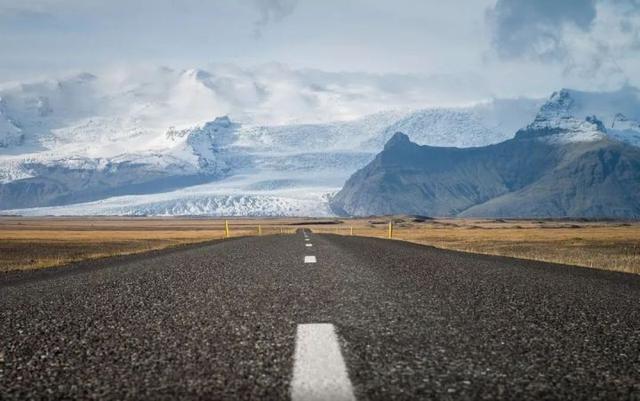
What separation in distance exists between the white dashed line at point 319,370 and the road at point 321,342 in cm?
1

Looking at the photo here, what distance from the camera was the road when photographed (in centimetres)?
444

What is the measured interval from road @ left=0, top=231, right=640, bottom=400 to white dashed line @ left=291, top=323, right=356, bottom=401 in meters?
0.01

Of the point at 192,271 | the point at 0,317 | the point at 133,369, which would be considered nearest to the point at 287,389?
the point at 133,369

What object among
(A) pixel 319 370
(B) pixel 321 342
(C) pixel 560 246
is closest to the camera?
(A) pixel 319 370

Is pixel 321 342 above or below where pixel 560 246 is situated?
above

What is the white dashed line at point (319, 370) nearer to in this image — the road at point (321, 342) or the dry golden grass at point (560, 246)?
the road at point (321, 342)

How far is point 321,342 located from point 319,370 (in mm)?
1047

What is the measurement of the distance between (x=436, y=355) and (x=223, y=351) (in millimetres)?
→ 1765

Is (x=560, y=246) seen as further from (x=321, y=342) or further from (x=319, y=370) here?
(x=319, y=370)

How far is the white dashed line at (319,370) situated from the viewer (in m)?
4.12

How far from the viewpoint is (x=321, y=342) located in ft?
18.9

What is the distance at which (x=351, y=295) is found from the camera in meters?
9.59

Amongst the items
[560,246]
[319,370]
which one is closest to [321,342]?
[319,370]

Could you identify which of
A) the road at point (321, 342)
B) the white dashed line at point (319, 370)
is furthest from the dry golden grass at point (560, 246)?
the white dashed line at point (319, 370)
